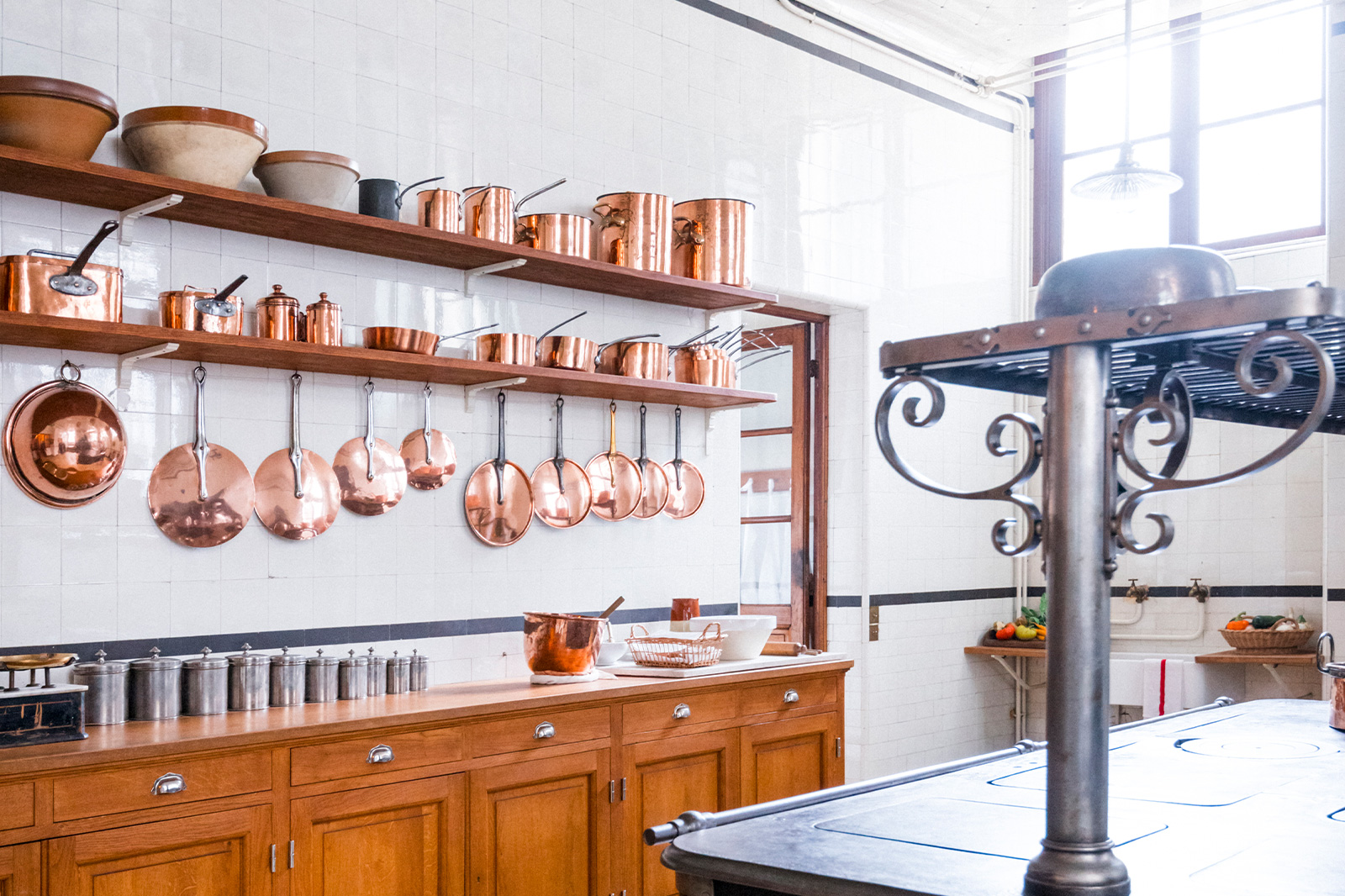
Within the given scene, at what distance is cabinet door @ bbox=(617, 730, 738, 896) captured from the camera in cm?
390

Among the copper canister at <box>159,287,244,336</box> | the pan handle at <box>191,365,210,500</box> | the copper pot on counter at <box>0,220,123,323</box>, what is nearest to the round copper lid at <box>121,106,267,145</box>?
the copper pot on counter at <box>0,220,123,323</box>

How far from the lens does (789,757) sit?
14.8ft

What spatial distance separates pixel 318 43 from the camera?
12.9 feet

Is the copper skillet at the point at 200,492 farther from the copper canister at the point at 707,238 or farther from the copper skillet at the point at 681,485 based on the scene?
the copper canister at the point at 707,238

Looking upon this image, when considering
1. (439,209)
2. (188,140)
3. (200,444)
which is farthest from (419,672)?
(188,140)

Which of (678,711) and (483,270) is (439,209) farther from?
(678,711)

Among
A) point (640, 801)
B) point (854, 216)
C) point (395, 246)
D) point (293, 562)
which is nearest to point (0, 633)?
point (293, 562)

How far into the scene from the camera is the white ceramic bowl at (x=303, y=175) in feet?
11.9

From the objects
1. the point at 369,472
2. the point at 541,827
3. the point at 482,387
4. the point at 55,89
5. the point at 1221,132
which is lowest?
the point at 541,827

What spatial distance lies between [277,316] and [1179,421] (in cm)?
296

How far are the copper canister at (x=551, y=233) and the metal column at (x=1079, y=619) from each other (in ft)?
10.5

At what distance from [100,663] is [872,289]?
403 cm

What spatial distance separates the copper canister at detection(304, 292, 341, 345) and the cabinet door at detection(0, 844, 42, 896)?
5.22 feet

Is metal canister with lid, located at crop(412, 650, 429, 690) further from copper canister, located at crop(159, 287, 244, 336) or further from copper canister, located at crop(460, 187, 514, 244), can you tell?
copper canister, located at crop(460, 187, 514, 244)
